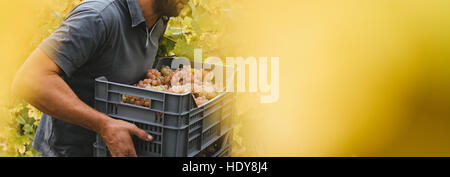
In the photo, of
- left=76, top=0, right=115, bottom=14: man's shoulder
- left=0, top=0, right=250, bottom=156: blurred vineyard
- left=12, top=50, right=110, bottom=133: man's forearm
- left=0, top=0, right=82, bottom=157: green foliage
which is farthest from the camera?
left=0, top=0, right=82, bottom=157: green foliage

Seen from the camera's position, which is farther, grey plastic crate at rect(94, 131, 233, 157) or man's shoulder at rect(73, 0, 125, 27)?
grey plastic crate at rect(94, 131, 233, 157)

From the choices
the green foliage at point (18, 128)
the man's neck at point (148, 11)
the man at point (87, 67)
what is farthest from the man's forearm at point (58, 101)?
the green foliage at point (18, 128)

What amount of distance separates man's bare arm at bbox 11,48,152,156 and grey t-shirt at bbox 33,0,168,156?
0.05m

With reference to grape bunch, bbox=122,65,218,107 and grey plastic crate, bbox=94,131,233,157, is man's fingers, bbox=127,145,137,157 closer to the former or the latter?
grey plastic crate, bbox=94,131,233,157

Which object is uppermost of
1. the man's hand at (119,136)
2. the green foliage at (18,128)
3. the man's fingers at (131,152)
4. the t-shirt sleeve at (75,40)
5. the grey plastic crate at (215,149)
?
the t-shirt sleeve at (75,40)

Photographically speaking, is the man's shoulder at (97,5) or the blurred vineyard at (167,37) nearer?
the man's shoulder at (97,5)

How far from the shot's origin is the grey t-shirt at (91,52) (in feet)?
5.03

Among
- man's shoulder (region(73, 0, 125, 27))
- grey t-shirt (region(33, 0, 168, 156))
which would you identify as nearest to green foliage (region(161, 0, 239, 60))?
grey t-shirt (region(33, 0, 168, 156))

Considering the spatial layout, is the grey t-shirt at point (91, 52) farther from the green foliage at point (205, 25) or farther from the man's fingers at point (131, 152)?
the green foliage at point (205, 25)

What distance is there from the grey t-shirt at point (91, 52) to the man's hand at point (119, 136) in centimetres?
24

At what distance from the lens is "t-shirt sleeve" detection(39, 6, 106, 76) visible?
4.97 feet

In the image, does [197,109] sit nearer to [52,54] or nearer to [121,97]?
[121,97]

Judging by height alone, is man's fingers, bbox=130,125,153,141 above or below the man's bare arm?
below

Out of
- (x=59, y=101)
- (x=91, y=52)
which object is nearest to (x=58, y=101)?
(x=59, y=101)
